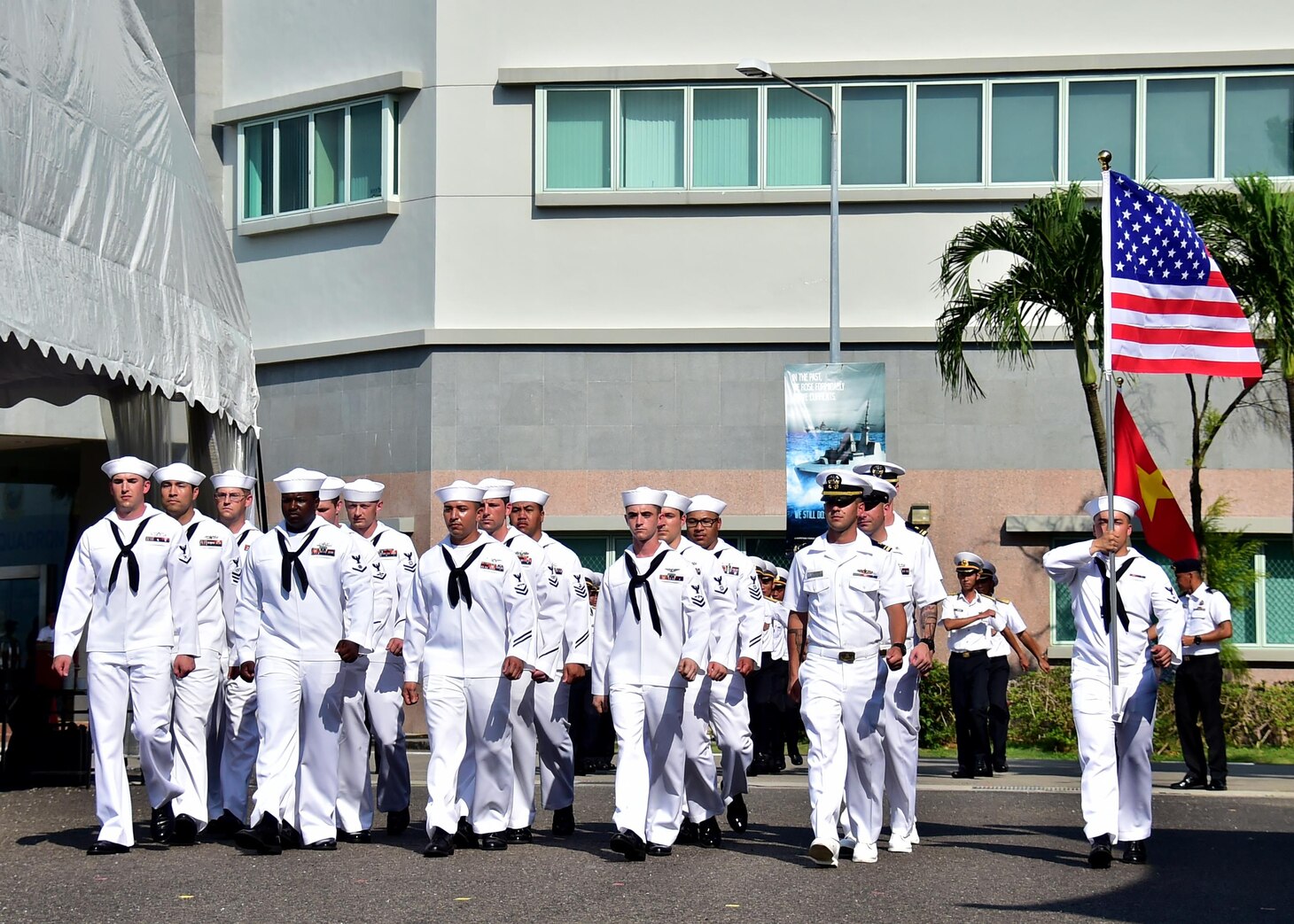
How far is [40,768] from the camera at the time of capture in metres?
16.6

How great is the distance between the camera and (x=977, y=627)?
1812cm

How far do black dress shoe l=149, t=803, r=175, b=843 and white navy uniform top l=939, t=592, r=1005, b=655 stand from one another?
8.03 metres

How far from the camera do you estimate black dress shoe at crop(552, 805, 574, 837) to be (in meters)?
12.9

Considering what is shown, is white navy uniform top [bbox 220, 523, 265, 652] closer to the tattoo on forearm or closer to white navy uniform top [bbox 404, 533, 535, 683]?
white navy uniform top [bbox 404, 533, 535, 683]

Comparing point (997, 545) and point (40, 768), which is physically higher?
point (997, 545)

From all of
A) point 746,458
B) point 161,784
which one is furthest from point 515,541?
point 746,458

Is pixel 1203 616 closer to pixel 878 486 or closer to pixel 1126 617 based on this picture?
pixel 1126 617

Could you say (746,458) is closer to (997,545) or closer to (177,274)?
(997,545)

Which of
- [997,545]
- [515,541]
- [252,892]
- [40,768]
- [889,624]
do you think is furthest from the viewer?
[997,545]

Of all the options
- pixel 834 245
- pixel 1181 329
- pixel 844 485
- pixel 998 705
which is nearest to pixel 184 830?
pixel 844 485

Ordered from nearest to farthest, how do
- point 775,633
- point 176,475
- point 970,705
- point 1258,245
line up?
point 176,475 → point 970,705 → point 775,633 → point 1258,245

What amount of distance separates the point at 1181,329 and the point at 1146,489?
138 centimetres

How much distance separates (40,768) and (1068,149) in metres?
13.9

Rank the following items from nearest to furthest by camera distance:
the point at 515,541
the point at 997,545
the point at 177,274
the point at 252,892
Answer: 1. the point at 252,892
2. the point at 515,541
3. the point at 177,274
4. the point at 997,545
